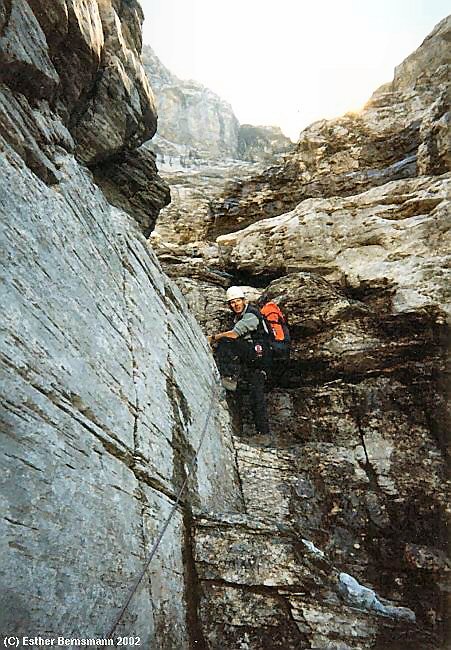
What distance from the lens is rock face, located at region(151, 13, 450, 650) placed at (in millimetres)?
5504

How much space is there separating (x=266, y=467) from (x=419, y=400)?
3.75 meters

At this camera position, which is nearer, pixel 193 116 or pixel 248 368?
pixel 248 368

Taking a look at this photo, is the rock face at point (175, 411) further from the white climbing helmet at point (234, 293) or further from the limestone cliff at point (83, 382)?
the white climbing helmet at point (234, 293)

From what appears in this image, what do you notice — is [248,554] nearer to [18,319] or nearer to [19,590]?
[19,590]

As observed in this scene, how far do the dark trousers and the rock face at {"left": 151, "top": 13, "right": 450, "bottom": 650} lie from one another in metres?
0.34

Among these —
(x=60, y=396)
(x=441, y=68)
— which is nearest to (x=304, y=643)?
(x=60, y=396)

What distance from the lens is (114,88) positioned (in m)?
8.85

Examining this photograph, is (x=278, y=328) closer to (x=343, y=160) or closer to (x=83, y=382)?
(x=83, y=382)

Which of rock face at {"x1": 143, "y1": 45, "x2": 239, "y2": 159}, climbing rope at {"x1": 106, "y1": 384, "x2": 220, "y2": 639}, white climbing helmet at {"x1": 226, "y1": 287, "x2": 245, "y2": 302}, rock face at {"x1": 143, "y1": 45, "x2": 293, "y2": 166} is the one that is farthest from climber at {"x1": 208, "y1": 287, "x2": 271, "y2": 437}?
rock face at {"x1": 143, "y1": 45, "x2": 239, "y2": 159}

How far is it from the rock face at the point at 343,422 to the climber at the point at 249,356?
0.37 meters

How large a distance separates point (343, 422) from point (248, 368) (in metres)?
2.56

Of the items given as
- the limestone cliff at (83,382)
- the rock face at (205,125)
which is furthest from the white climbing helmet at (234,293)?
the rock face at (205,125)

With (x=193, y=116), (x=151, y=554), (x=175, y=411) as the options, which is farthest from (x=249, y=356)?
(x=193, y=116)

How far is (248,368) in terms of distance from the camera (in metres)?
10.9
